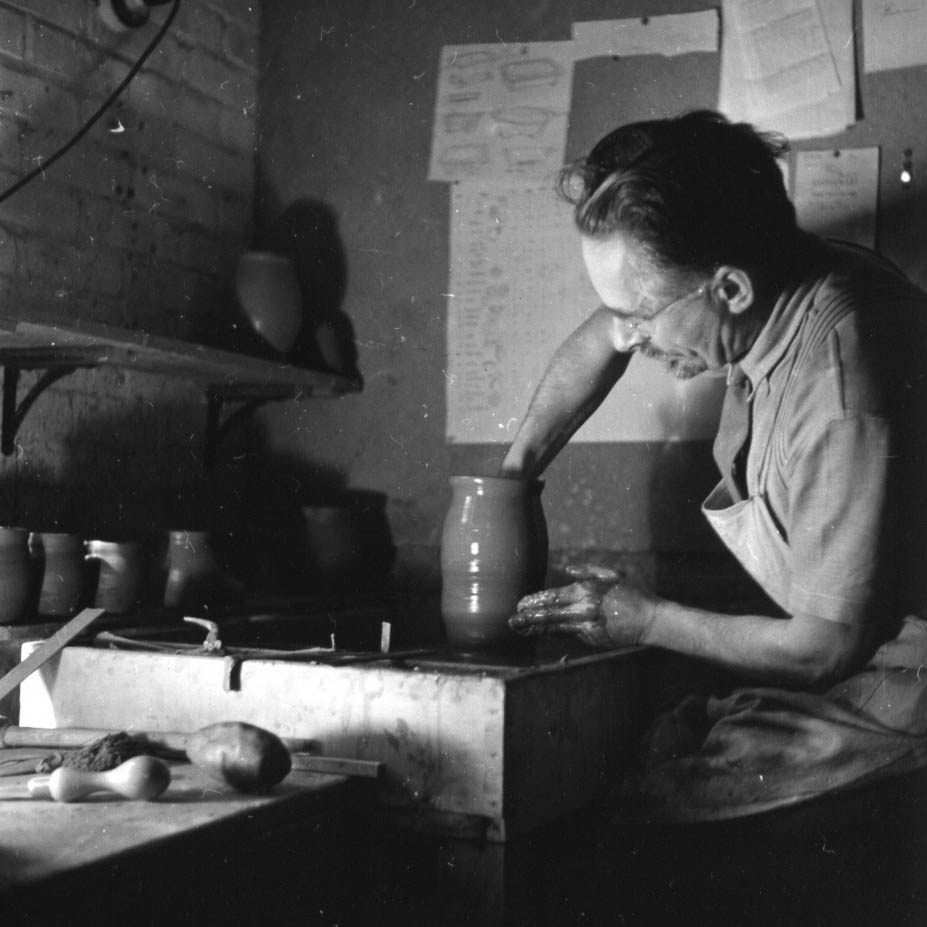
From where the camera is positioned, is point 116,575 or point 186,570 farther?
point 186,570

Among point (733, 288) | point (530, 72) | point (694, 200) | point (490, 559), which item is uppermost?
point (530, 72)

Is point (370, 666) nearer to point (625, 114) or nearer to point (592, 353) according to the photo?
point (592, 353)

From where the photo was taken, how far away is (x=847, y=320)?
5.55 feet

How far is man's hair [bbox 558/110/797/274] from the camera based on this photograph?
176 centimetres

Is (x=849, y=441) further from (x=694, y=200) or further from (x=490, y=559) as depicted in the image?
(x=490, y=559)

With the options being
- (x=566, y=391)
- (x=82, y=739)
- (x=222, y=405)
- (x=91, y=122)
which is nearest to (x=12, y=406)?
(x=91, y=122)

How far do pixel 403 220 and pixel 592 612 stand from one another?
55.4 inches

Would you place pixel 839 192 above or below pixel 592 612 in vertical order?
above

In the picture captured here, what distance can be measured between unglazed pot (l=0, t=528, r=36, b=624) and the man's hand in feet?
2.60

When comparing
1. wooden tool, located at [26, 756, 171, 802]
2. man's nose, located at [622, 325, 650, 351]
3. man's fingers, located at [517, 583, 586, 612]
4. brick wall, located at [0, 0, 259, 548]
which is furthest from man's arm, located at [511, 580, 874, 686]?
brick wall, located at [0, 0, 259, 548]

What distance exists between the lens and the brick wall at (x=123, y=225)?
2244 millimetres

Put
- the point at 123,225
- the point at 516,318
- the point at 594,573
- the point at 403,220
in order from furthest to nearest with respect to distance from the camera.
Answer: the point at 403,220
the point at 516,318
the point at 123,225
the point at 594,573

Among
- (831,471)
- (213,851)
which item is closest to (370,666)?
(213,851)

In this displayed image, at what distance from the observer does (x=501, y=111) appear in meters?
2.71
